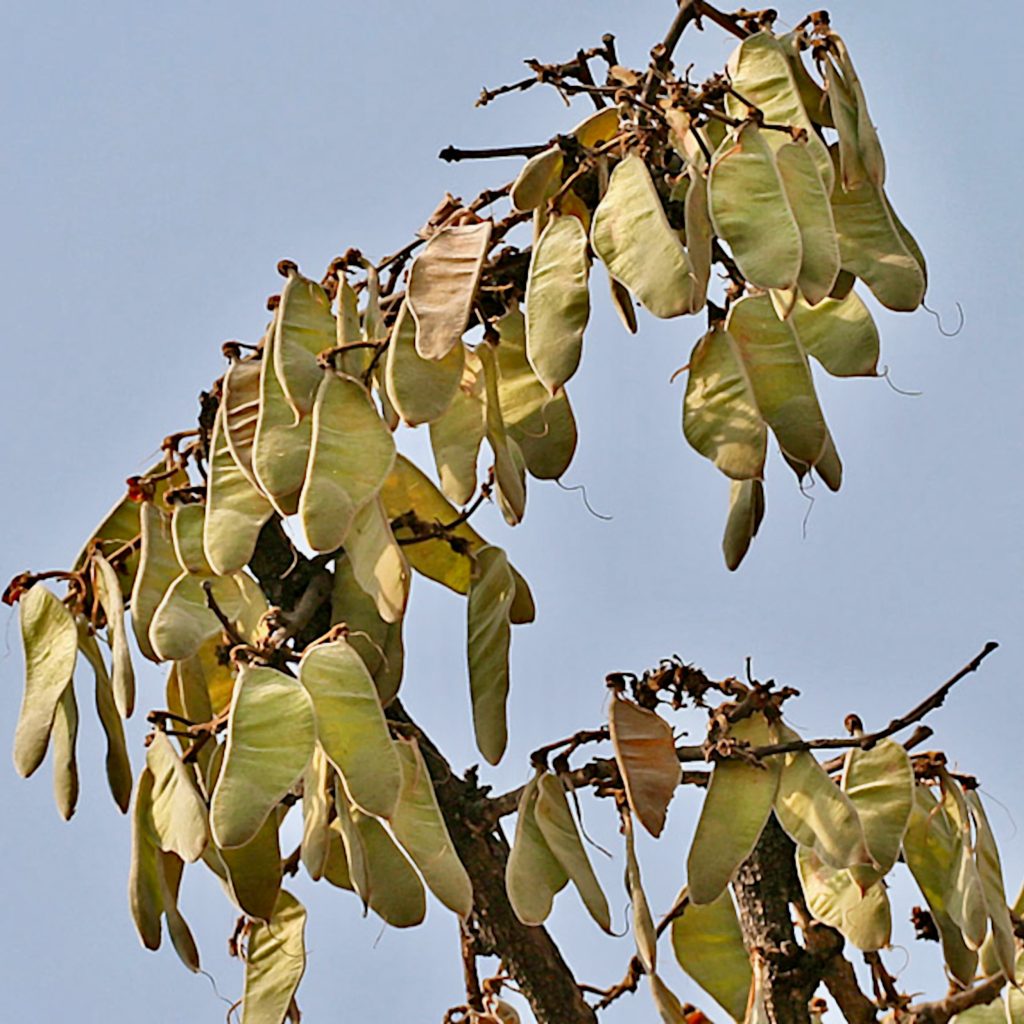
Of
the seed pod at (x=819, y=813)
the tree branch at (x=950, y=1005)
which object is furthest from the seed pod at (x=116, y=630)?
the tree branch at (x=950, y=1005)

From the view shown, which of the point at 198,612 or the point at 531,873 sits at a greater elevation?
the point at 198,612

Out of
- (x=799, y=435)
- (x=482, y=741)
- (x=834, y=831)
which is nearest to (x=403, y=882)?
(x=482, y=741)

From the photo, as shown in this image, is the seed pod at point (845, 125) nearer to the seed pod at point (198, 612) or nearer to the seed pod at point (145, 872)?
the seed pod at point (198, 612)

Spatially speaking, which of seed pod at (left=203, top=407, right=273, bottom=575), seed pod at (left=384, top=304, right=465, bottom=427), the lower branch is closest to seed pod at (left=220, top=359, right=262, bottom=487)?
seed pod at (left=203, top=407, right=273, bottom=575)

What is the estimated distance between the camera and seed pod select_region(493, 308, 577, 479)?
1463mm

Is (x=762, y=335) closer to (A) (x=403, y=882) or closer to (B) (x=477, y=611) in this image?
(B) (x=477, y=611)

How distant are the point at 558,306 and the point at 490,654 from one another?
0.88 feet

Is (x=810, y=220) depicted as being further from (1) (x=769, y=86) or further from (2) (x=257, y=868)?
(2) (x=257, y=868)

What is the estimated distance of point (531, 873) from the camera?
1.36 m

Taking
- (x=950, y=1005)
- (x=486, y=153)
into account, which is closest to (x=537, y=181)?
(x=486, y=153)

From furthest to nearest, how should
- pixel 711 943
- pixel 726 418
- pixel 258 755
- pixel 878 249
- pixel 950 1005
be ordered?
pixel 950 1005 < pixel 711 943 < pixel 878 249 < pixel 726 418 < pixel 258 755

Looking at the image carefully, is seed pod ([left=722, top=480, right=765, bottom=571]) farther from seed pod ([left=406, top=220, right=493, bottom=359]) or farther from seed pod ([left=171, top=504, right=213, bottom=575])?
seed pod ([left=171, top=504, right=213, bottom=575])

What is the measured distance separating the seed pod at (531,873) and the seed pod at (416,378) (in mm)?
286

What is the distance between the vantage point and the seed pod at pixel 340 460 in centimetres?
127
